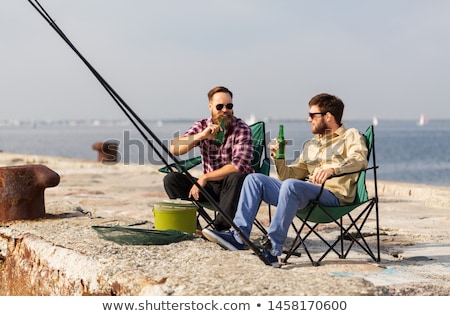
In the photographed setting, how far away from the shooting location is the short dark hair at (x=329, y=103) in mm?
4375

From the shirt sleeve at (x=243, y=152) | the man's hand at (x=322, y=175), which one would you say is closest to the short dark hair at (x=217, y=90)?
the shirt sleeve at (x=243, y=152)

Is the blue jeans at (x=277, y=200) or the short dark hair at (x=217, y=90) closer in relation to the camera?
the blue jeans at (x=277, y=200)

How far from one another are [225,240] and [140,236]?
22.1 inches

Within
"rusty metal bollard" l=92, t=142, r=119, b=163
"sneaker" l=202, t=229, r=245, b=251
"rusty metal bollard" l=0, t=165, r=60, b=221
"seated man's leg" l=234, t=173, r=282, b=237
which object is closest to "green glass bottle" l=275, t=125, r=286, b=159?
"seated man's leg" l=234, t=173, r=282, b=237

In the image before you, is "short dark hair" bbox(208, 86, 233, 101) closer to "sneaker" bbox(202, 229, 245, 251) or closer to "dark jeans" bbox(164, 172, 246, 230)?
"dark jeans" bbox(164, 172, 246, 230)

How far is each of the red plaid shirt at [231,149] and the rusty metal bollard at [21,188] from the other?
130 cm

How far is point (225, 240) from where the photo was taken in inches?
166

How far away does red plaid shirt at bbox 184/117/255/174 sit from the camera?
15.4 ft

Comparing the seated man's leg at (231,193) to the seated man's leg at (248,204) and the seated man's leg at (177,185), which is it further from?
the seated man's leg at (177,185)

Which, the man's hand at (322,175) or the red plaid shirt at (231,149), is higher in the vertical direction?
the red plaid shirt at (231,149)

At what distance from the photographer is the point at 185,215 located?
4773 mm
